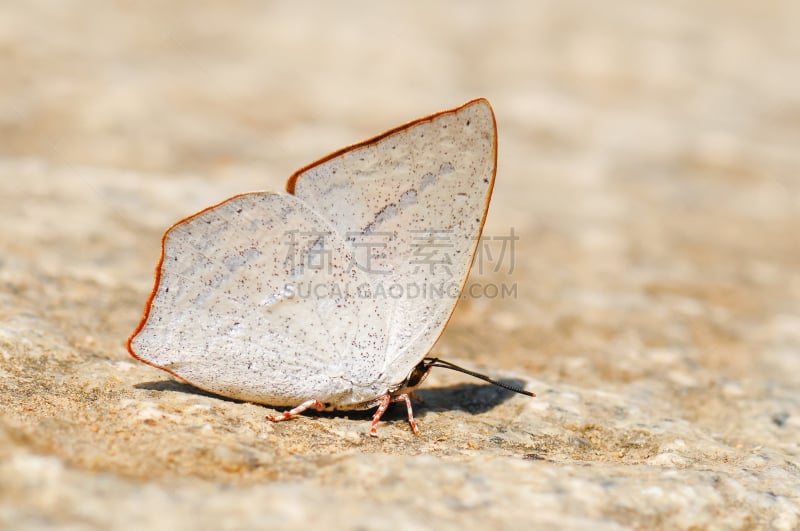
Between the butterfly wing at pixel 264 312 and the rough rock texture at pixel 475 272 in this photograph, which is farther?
the butterfly wing at pixel 264 312

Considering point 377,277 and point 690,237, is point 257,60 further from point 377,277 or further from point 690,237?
point 377,277

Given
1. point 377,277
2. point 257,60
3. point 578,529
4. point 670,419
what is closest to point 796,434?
point 670,419

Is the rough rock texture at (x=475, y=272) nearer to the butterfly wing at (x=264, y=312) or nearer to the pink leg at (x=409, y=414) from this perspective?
the pink leg at (x=409, y=414)

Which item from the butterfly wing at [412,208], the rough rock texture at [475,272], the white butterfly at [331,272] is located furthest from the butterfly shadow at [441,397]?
the butterfly wing at [412,208]

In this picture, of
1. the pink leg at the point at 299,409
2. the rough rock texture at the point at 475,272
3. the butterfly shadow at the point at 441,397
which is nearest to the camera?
the rough rock texture at the point at 475,272

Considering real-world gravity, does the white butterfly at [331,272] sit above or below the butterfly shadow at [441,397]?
above

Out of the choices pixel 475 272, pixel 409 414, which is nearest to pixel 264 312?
pixel 409 414
